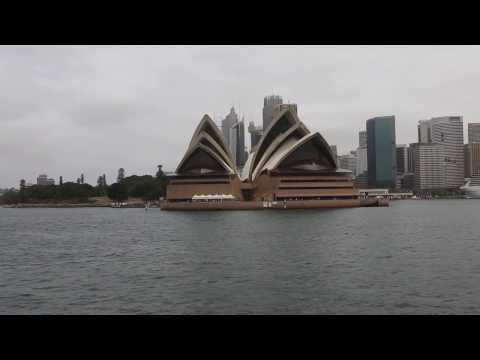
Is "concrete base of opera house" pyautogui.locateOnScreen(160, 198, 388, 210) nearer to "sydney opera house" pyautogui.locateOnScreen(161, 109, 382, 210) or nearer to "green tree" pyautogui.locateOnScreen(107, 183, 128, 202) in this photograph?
"sydney opera house" pyautogui.locateOnScreen(161, 109, 382, 210)

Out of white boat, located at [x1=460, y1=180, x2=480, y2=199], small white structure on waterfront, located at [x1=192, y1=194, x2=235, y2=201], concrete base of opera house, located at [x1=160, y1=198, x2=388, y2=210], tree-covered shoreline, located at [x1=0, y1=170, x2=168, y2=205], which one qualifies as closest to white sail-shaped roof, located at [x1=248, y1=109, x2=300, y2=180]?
small white structure on waterfront, located at [x1=192, y1=194, x2=235, y2=201]

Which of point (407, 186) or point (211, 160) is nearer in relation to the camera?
point (211, 160)

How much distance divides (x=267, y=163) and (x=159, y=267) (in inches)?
1755

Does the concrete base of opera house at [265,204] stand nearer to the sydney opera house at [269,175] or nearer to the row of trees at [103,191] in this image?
the sydney opera house at [269,175]

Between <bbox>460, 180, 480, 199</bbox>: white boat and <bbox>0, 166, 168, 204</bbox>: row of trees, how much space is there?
82.3 metres

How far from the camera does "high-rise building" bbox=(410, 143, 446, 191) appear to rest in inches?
5128

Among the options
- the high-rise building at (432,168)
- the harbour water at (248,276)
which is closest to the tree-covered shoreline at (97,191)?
the harbour water at (248,276)

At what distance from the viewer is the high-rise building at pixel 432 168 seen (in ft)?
427

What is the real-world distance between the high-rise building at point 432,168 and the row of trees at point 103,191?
250ft

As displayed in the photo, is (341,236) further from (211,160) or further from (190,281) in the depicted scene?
(211,160)
